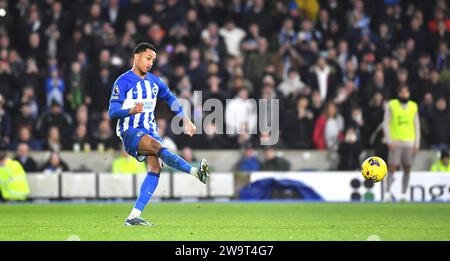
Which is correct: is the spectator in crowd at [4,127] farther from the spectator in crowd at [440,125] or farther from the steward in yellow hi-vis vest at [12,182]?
the spectator in crowd at [440,125]

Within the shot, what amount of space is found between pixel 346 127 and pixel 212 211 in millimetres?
6323

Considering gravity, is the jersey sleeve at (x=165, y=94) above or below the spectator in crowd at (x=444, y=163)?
above

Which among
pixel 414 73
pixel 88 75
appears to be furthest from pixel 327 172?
pixel 88 75

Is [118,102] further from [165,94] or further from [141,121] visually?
[165,94]

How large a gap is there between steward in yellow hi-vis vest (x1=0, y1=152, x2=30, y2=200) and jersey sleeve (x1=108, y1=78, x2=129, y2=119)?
7.94m

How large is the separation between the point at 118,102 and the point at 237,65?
1062cm

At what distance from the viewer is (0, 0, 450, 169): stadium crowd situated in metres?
22.0

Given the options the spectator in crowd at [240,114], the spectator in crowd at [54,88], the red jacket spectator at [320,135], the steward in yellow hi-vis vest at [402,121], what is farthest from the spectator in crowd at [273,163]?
the spectator in crowd at [54,88]

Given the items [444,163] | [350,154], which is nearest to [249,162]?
[350,154]

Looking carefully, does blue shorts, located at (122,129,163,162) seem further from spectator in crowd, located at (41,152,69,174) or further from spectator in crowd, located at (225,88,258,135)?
spectator in crowd, located at (225,88,258,135)

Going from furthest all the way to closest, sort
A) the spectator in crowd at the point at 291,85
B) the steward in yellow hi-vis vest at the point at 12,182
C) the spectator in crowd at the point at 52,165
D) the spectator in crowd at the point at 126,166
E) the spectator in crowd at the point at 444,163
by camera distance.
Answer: the spectator in crowd at the point at 291,85
the spectator in crowd at the point at 126,166
the spectator in crowd at the point at 52,165
the spectator in crowd at the point at 444,163
the steward in yellow hi-vis vest at the point at 12,182

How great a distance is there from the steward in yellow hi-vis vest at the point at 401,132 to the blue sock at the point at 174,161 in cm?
807

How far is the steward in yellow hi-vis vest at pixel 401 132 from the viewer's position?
65.4 feet

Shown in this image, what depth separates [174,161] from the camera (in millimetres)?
12594
